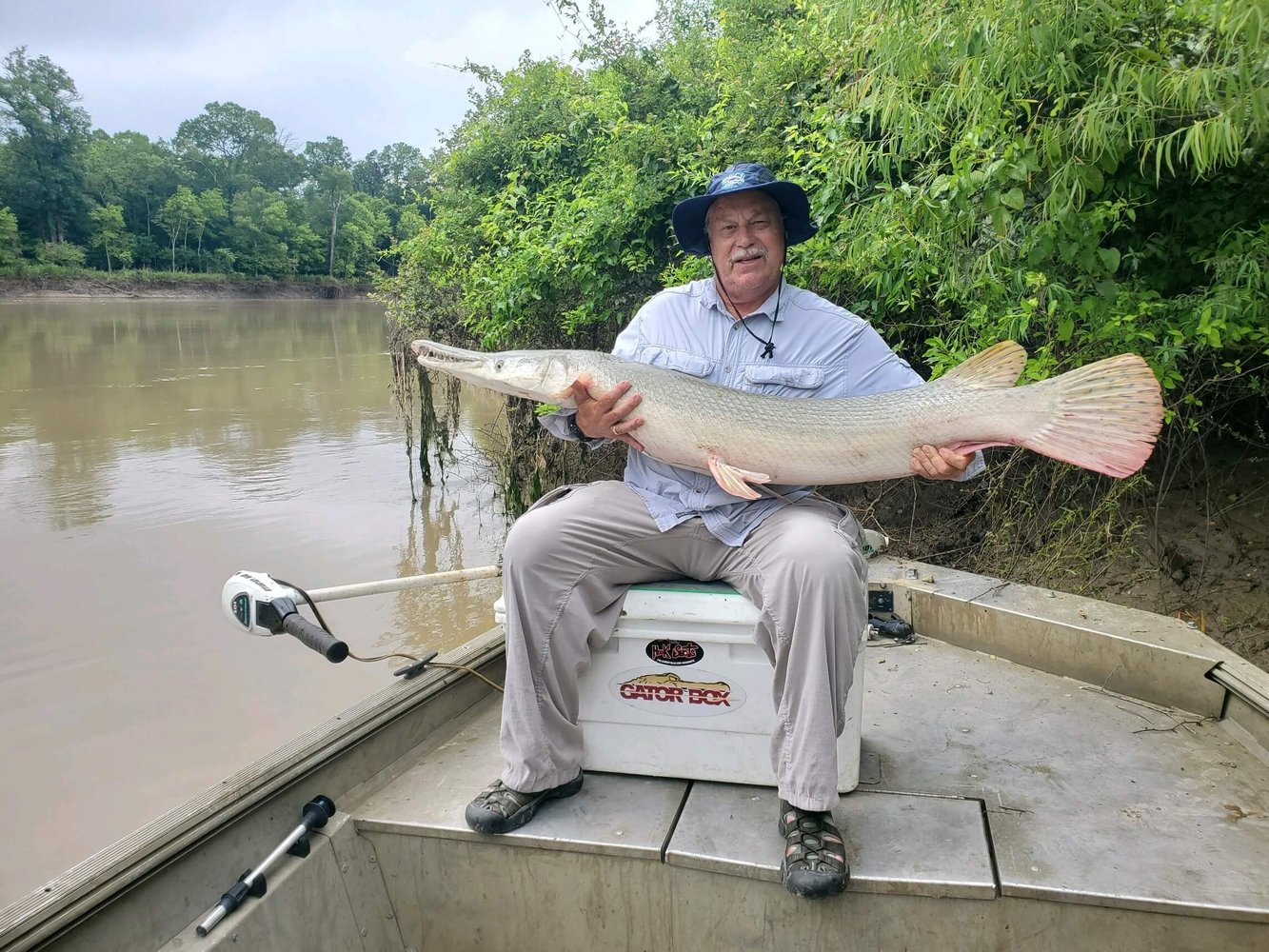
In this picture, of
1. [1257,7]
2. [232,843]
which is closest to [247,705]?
[232,843]

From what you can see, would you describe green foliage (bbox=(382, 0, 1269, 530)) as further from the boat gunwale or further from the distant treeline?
the distant treeline

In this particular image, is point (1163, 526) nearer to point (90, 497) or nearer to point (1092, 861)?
point (1092, 861)

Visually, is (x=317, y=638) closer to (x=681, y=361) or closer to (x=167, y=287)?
(x=681, y=361)

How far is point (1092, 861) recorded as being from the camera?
6.65 ft

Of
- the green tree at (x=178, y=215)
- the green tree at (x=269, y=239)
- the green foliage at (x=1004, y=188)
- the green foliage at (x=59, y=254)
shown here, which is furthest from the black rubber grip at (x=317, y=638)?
the green tree at (x=269, y=239)

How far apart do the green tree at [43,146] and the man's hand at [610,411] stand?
232 ft

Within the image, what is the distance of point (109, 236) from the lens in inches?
2328

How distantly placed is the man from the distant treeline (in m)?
52.5

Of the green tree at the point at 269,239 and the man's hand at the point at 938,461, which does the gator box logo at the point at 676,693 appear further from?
the green tree at the point at 269,239

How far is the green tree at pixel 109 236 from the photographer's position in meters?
59.1

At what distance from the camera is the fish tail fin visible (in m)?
2.24

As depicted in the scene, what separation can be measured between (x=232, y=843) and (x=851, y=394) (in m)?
2.07

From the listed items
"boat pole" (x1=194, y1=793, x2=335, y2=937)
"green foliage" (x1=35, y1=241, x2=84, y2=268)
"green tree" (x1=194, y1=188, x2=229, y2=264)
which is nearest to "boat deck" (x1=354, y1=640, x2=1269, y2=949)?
"boat pole" (x1=194, y1=793, x2=335, y2=937)

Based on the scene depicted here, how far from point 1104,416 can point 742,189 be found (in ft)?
3.99
